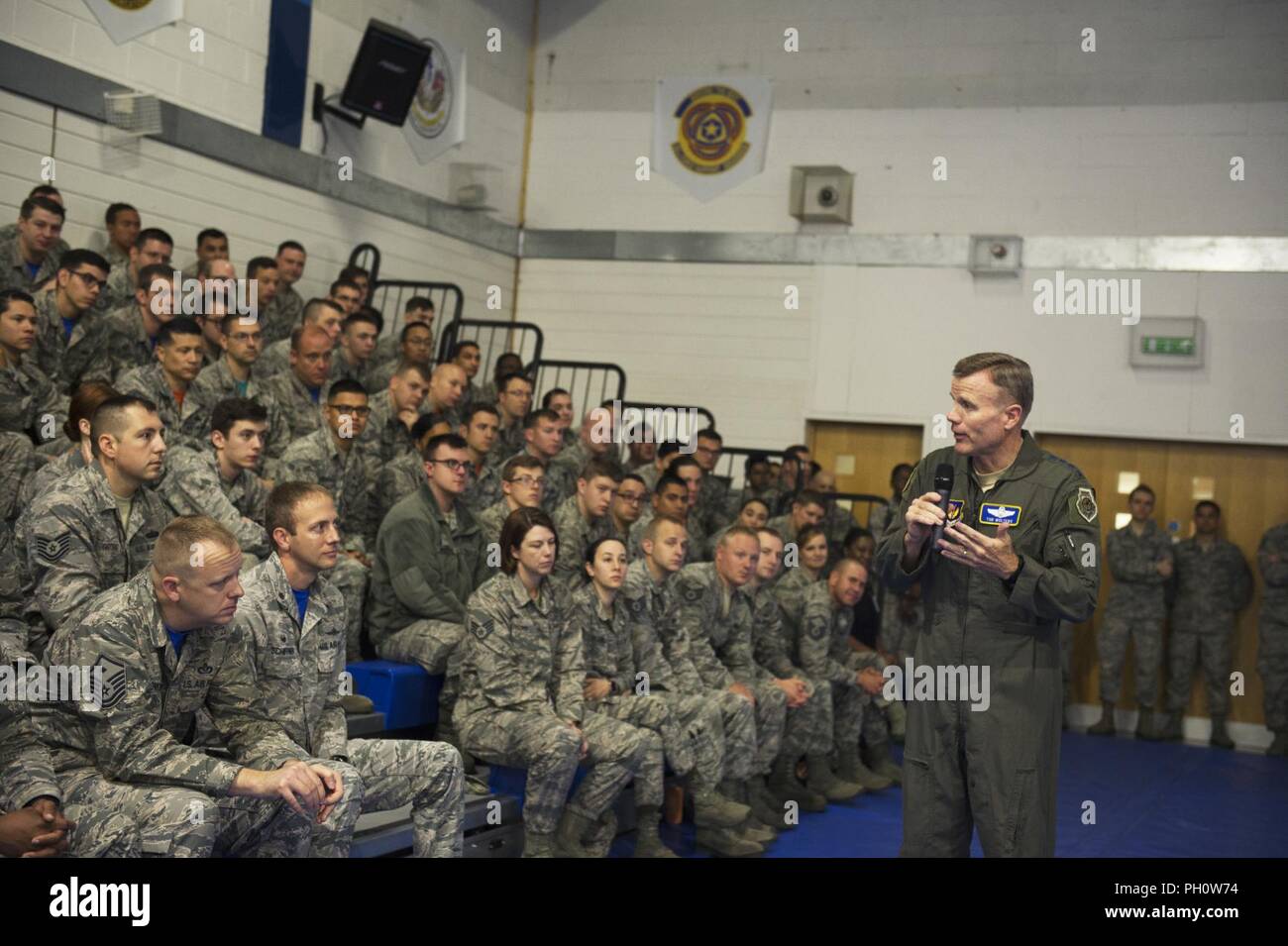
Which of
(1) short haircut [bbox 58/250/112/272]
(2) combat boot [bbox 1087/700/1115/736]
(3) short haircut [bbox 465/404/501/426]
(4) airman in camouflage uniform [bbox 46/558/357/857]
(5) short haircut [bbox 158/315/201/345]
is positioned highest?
(1) short haircut [bbox 58/250/112/272]

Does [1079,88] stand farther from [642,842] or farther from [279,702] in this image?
Result: [279,702]

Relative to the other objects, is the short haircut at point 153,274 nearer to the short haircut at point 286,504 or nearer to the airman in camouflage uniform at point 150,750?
the short haircut at point 286,504

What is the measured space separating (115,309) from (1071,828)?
16.6 feet

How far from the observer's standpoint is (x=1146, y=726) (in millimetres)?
9336

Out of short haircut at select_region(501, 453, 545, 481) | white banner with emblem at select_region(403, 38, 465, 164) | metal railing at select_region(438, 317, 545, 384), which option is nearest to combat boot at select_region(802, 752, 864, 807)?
short haircut at select_region(501, 453, 545, 481)

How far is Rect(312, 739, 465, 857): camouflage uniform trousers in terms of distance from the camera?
12.4ft

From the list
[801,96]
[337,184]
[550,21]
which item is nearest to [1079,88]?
[801,96]

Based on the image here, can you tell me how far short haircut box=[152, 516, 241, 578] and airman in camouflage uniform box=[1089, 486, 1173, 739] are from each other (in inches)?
299

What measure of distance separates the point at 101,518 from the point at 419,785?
3.94 feet

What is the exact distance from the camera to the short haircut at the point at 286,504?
12.1 feet

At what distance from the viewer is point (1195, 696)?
9430mm

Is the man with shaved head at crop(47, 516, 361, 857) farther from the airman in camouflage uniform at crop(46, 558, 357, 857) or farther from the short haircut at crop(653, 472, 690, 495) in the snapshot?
the short haircut at crop(653, 472, 690, 495)

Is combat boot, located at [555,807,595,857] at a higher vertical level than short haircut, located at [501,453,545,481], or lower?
lower

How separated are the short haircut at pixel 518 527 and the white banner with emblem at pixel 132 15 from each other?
4.27 m
